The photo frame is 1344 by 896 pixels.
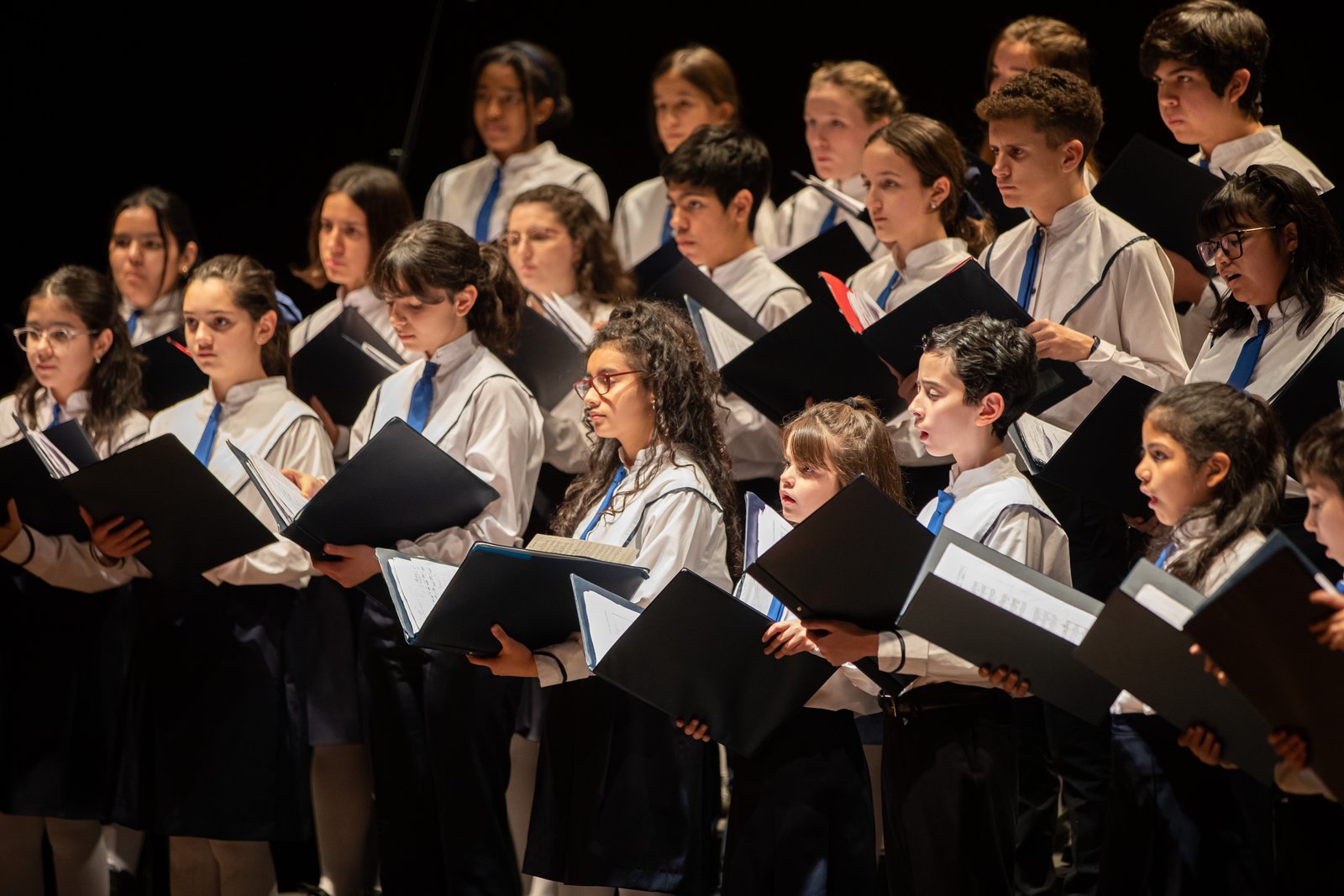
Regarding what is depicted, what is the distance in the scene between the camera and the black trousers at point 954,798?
2492 millimetres

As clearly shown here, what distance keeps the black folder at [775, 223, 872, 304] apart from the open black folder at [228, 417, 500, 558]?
1.17 metres

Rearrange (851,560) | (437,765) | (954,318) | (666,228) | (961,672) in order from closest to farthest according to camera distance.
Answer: (851,560) → (961,672) → (954,318) → (437,765) → (666,228)

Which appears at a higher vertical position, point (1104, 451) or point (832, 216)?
point (832, 216)

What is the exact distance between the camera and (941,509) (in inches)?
103

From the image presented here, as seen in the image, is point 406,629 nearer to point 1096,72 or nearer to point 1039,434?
point 1039,434

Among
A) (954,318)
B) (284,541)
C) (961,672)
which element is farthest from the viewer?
(284,541)

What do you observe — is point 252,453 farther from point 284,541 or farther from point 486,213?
point 486,213

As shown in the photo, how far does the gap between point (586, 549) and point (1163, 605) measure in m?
1.04

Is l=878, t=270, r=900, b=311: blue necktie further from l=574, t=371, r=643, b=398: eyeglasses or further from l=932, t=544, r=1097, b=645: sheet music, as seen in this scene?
Result: l=932, t=544, r=1097, b=645: sheet music

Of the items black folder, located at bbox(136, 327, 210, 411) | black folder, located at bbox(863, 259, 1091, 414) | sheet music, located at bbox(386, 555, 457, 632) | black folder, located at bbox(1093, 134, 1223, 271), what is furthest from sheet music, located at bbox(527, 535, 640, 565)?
black folder, located at bbox(136, 327, 210, 411)

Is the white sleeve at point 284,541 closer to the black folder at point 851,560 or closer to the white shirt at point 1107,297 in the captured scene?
the black folder at point 851,560

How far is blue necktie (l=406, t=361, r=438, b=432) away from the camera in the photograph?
333 cm

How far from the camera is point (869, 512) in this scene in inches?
89.4

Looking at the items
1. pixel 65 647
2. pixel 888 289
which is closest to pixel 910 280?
pixel 888 289
